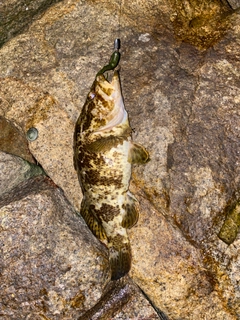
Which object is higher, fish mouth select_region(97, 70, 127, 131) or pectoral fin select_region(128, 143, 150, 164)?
fish mouth select_region(97, 70, 127, 131)

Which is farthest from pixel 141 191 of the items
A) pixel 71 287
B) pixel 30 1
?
pixel 30 1

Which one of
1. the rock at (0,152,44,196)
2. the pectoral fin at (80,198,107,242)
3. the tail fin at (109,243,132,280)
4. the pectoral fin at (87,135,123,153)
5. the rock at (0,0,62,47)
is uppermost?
the rock at (0,0,62,47)

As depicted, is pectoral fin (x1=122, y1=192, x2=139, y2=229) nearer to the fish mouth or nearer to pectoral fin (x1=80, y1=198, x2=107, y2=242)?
pectoral fin (x1=80, y1=198, x2=107, y2=242)

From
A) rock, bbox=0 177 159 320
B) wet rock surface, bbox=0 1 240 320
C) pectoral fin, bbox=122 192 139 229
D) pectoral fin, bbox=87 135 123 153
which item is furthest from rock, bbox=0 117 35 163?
pectoral fin, bbox=122 192 139 229

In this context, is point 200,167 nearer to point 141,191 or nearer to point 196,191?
point 196,191

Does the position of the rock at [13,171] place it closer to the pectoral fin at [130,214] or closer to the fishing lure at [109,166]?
the fishing lure at [109,166]

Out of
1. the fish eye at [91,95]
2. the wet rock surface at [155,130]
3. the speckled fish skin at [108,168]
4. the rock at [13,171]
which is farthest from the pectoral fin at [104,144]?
the rock at [13,171]

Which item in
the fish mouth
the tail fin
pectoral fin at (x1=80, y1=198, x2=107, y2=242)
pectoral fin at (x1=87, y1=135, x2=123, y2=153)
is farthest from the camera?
pectoral fin at (x1=80, y1=198, x2=107, y2=242)
